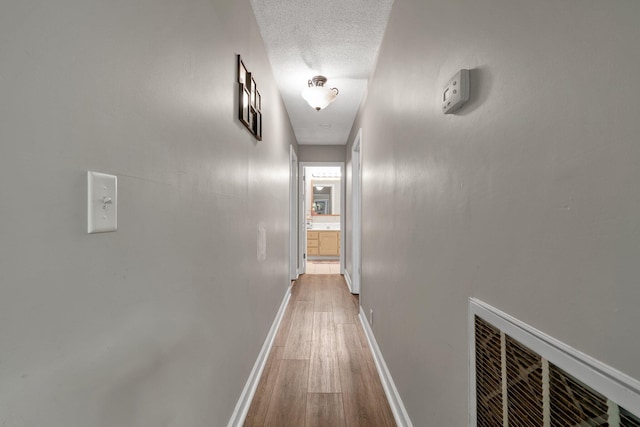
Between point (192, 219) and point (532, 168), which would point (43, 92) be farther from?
point (532, 168)

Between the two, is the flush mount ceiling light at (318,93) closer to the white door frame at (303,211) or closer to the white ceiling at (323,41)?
the white ceiling at (323,41)

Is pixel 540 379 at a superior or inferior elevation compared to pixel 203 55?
inferior

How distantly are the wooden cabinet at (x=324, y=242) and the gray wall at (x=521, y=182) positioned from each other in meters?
Result: 5.66

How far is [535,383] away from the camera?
62 cm

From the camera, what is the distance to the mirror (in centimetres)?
753

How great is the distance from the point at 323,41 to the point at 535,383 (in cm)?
236

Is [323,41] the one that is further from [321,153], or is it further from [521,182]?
[321,153]

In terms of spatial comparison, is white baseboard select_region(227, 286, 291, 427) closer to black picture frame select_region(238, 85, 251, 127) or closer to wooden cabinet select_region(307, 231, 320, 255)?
black picture frame select_region(238, 85, 251, 127)

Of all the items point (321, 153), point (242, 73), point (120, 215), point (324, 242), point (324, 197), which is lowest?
point (324, 242)

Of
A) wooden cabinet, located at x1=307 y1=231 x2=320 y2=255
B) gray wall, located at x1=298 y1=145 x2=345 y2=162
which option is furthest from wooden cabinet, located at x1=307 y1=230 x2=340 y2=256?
gray wall, located at x1=298 y1=145 x2=345 y2=162

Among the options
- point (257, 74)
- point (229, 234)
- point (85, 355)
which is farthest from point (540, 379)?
point (257, 74)

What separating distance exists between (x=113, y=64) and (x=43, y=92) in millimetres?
207

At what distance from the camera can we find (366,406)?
1.85 m

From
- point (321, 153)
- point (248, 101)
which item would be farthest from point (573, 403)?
point (321, 153)
